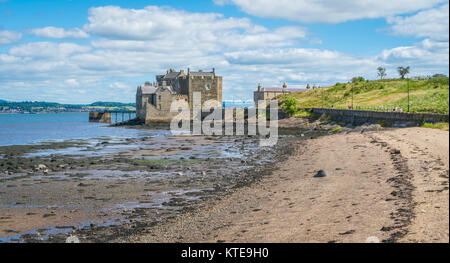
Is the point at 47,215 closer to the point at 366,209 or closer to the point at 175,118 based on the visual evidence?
the point at 366,209

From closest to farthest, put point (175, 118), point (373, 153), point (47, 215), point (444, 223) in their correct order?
point (444, 223) < point (47, 215) < point (373, 153) < point (175, 118)

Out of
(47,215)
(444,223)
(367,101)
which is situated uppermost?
(367,101)

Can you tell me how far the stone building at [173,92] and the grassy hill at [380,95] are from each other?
16.4 metres

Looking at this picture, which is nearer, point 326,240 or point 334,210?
point 326,240

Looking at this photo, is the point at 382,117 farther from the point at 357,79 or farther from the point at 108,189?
the point at 357,79

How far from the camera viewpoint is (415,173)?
14.0 meters

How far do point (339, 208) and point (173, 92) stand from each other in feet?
246

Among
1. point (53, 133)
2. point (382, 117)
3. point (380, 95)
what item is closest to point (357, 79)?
point (380, 95)

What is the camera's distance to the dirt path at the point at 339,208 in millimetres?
8625

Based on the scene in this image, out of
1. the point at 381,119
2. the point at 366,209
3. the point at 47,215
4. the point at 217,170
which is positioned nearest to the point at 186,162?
the point at 217,170

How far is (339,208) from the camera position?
11031 millimetres

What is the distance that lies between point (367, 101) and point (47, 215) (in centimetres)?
6419

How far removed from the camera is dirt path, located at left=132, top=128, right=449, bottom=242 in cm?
862

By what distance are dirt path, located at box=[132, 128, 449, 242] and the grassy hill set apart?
37.1m
